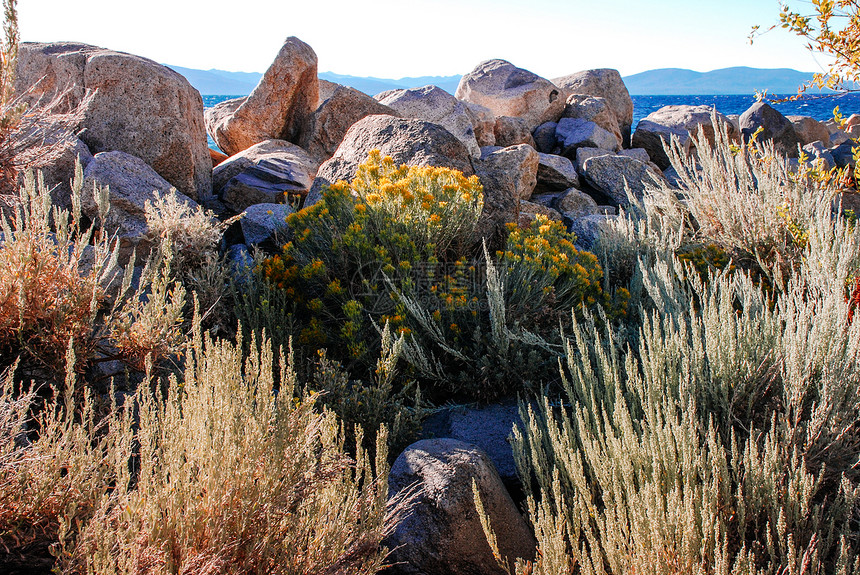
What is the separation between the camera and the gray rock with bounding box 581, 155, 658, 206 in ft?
27.0

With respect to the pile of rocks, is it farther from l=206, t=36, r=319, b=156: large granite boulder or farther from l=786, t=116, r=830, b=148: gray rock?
l=786, t=116, r=830, b=148: gray rock

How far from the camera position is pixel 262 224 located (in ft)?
15.9

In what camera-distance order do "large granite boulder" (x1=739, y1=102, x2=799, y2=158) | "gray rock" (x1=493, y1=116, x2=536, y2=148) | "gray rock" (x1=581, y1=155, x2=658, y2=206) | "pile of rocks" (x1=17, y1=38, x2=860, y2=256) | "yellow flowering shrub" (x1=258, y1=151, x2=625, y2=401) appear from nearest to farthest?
"yellow flowering shrub" (x1=258, y1=151, x2=625, y2=401), "pile of rocks" (x1=17, y1=38, x2=860, y2=256), "gray rock" (x1=581, y1=155, x2=658, y2=206), "gray rock" (x1=493, y1=116, x2=536, y2=148), "large granite boulder" (x1=739, y1=102, x2=799, y2=158)

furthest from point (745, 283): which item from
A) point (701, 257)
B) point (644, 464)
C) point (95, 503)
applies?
point (95, 503)

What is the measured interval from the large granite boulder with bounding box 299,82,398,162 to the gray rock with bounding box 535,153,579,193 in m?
2.51

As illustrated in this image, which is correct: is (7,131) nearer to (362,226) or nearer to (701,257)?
(362,226)

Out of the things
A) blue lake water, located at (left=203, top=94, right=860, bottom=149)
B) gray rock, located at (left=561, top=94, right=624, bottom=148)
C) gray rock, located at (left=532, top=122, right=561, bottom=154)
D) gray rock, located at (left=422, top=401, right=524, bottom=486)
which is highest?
blue lake water, located at (left=203, top=94, right=860, bottom=149)

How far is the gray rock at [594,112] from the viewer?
11.6 m

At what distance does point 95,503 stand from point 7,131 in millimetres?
3039

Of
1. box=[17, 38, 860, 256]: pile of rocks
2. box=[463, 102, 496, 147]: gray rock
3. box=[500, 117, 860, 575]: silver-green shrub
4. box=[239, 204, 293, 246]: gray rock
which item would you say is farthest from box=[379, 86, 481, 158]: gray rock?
box=[500, 117, 860, 575]: silver-green shrub

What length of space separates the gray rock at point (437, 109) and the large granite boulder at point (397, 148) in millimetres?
3611

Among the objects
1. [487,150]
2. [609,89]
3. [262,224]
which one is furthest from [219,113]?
[609,89]

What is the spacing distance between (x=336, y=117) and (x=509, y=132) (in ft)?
12.7

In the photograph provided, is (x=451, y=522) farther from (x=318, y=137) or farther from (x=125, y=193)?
(x=318, y=137)
